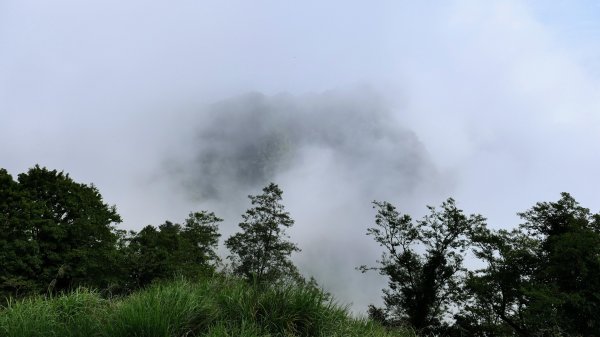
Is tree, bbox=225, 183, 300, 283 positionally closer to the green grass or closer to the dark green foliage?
the dark green foliage

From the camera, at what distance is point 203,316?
253 inches

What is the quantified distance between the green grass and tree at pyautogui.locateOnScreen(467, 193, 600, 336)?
1496 cm

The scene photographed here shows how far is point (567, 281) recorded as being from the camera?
2275 centimetres

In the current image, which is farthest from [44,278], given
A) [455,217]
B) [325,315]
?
[455,217]

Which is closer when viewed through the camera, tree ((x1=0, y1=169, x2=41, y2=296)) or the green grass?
the green grass

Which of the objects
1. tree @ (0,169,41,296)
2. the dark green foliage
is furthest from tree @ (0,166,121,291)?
the dark green foliage

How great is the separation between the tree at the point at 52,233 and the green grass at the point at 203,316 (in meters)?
23.6

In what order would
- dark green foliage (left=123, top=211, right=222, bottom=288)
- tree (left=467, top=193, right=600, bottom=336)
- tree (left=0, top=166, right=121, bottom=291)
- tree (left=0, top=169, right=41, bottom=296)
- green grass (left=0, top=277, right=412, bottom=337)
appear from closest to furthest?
green grass (left=0, top=277, right=412, bottom=337), tree (left=467, top=193, right=600, bottom=336), tree (left=0, top=169, right=41, bottom=296), tree (left=0, top=166, right=121, bottom=291), dark green foliage (left=123, top=211, right=222, bottom=288)

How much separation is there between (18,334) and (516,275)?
29.8 m

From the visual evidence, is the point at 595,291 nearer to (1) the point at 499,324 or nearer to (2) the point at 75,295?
(1) the point at 499,324

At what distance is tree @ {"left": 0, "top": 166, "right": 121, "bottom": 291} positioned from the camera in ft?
92.7

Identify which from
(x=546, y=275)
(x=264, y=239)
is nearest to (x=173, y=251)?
(x=264, y=239)

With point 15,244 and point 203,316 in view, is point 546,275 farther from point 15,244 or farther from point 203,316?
point 15,244

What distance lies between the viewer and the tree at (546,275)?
20.6 meters
